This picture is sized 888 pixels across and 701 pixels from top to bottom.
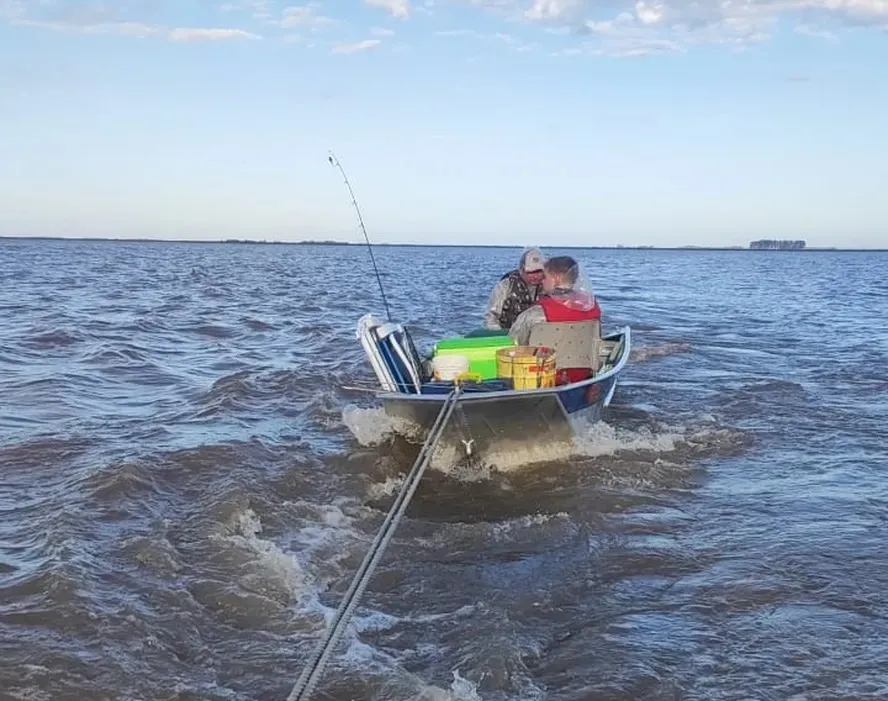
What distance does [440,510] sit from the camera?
26.3 ft

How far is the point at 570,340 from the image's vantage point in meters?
10.1

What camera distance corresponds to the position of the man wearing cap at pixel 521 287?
11.6 metres

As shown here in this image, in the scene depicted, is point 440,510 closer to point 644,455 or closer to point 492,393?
point 492,393

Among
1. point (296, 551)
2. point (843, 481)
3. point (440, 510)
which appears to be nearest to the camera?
point (296, 551)

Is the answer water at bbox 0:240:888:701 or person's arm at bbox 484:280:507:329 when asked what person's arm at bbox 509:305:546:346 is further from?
person's arm at bbox 484:280:507:329

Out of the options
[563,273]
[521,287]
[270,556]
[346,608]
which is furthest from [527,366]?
[346,608]

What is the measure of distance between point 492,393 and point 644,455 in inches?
92.3

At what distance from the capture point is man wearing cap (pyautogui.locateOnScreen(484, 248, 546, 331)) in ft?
38.0

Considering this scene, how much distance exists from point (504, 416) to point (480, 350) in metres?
1.67

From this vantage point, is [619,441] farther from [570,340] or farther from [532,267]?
[532,267]

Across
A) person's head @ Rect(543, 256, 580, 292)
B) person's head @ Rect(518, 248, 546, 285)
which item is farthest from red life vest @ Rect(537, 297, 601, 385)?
person's head @ Rect(518, 248, 546, 285)

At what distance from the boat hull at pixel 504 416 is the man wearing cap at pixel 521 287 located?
2.46m

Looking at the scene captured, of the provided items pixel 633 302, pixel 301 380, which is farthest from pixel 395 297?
pixel 301 380

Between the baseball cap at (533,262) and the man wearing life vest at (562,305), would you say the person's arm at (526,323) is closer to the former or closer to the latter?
the man wearing life vest at (562,305)
